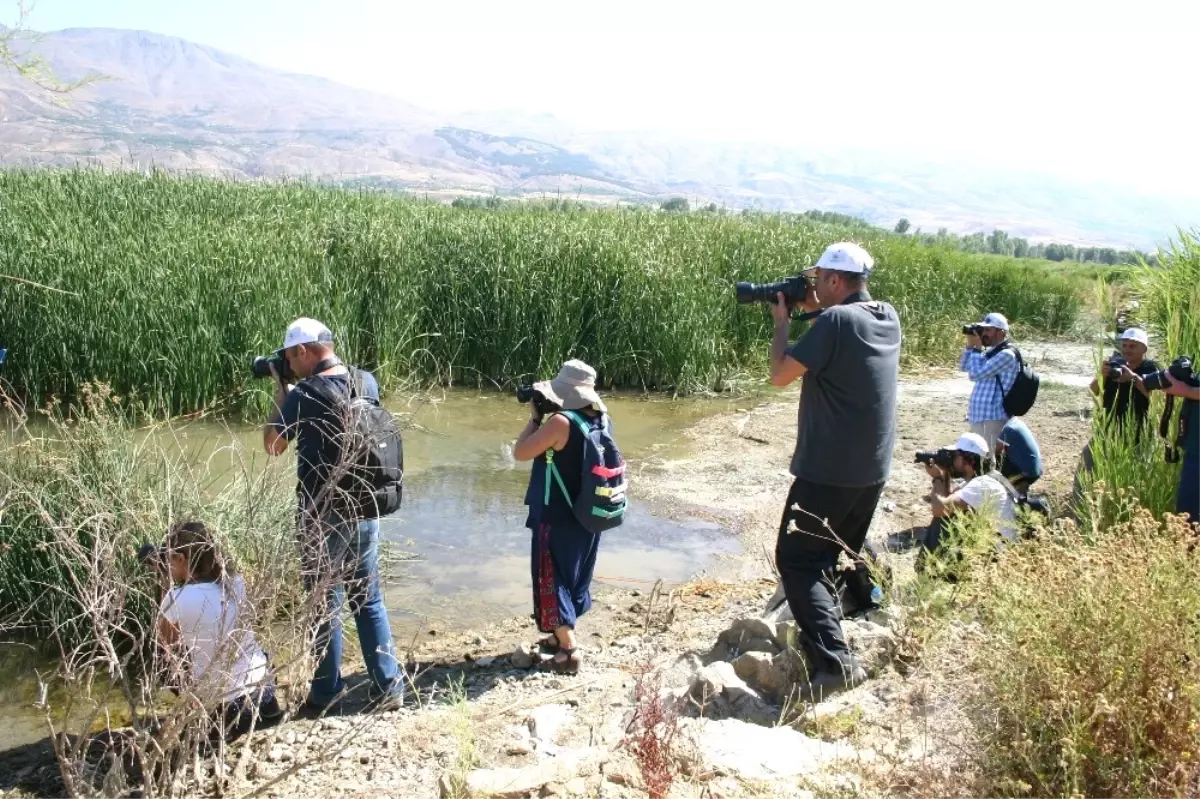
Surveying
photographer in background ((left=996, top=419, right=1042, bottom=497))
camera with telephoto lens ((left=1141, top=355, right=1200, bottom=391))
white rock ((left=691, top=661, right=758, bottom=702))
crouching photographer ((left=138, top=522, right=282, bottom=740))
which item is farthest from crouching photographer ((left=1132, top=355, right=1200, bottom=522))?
crouching photographer ((left=138, top=522, right=282, bottom=740))

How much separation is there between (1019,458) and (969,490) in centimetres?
127

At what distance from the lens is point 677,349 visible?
13.4m

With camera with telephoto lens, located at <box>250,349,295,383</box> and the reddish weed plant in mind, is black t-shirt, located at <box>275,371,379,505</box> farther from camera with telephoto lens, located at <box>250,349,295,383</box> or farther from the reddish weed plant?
the reddish weed plant

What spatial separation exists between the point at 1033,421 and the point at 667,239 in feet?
18.8

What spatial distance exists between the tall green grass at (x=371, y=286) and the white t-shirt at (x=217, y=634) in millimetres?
5116

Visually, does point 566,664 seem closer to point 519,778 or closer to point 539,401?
point 539,401

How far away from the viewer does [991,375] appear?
7504 millimetres

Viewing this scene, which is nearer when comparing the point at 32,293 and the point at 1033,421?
the point at 32,293

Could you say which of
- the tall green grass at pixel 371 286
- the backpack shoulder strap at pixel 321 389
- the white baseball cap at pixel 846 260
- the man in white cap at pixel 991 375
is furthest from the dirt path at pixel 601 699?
the tall green grass at pixel 371 286

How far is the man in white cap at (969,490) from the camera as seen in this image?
563 centimetres

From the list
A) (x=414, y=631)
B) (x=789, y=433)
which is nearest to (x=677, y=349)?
(x=789, y=433)

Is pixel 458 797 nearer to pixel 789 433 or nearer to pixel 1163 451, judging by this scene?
pixel 1163 451

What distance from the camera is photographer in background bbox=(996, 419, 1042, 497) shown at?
21.9ft

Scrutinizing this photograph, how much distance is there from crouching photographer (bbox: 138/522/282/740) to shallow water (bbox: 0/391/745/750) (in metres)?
0.77
